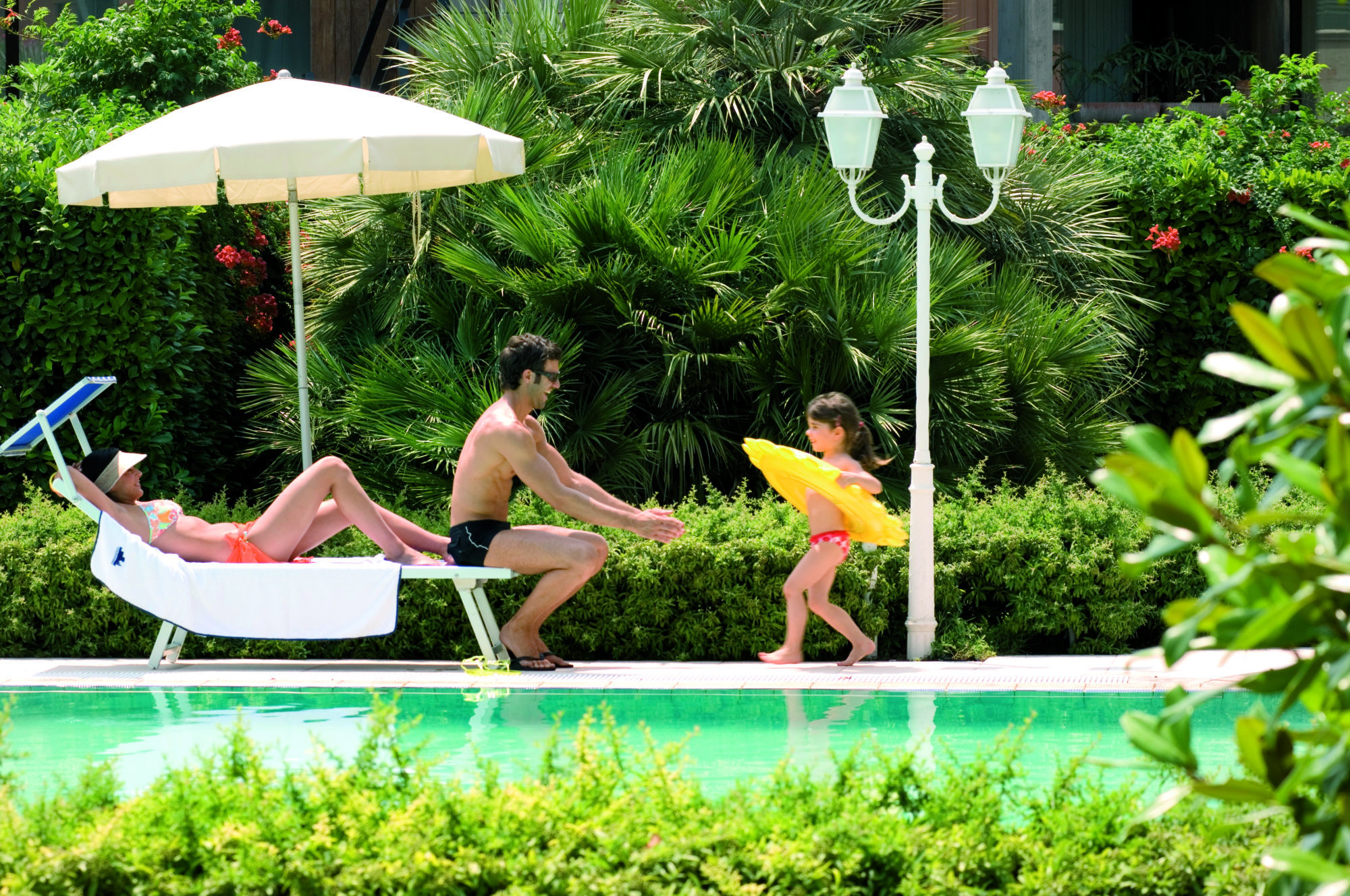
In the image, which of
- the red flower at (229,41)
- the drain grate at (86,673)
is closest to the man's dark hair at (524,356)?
the drain grate at (86,673)

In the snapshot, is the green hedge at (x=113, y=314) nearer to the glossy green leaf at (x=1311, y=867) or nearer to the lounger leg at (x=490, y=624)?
the lounger leg at (x=490, y=624)

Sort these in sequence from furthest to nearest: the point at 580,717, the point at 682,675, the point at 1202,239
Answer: the point at 1202,239
the point at 682,675
the point at 580,717

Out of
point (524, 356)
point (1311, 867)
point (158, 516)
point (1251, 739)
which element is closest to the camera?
point (1311, 867)

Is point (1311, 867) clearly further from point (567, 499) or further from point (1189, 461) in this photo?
point (567, 499)

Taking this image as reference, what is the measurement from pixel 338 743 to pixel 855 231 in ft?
15.1

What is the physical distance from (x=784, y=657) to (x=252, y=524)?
2603 mm

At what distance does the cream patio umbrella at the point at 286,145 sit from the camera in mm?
7645

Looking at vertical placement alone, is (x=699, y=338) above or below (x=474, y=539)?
above

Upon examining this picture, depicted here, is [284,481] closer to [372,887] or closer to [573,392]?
[573,392]

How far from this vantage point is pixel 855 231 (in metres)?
9.14

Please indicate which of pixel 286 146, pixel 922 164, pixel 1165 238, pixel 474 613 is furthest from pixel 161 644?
pixel 1165 238

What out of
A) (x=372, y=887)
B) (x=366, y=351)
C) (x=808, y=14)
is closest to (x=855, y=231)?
(x=808, y=14)

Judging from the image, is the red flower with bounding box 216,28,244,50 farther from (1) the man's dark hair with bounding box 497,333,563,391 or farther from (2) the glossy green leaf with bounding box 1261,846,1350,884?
(2) the glossy green leaf with bounding box 1261,846,1350,884

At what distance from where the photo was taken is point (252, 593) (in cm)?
721
